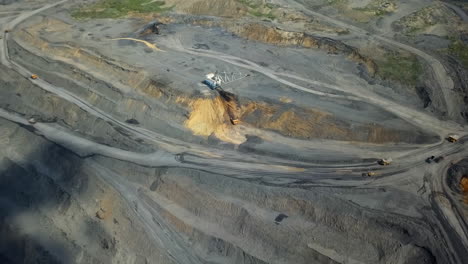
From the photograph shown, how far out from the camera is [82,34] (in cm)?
4334

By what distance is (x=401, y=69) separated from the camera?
3616 centimetres

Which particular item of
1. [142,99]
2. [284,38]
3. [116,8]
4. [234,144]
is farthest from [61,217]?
[116,8]

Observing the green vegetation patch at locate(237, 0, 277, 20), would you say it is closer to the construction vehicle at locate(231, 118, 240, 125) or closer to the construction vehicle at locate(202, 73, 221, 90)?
the construction vehicle at locate(202, 73, 221, 90)

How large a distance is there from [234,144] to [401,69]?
17924 mm

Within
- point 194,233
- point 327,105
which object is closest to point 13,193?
point 194,233

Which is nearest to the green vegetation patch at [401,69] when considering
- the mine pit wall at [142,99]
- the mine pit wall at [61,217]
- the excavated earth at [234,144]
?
the excavated earth at [234,144]

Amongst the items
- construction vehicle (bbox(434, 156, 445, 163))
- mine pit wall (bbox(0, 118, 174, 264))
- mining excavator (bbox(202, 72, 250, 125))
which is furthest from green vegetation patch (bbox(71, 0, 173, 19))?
construction vehicle (bbox(434, 156, 445, 163))

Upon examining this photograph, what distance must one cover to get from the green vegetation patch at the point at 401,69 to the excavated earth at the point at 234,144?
321 mm

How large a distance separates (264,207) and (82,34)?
30798mm

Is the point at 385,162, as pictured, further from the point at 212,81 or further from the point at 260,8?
the point at 260,8

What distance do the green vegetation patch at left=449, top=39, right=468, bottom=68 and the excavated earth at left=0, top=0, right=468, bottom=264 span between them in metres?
1.27

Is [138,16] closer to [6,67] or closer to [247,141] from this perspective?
[6,67]

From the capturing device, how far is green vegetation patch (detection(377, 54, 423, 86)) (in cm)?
3481

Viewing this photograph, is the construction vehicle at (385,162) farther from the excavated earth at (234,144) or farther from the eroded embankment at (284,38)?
the eroded embankment at (284,38)
